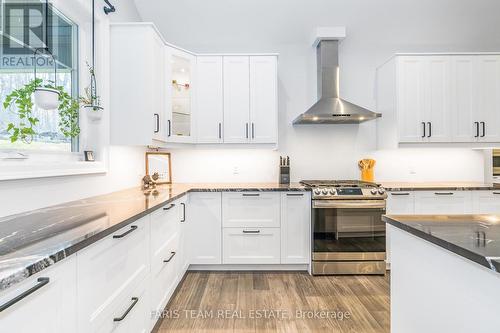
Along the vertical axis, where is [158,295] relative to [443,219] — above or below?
below

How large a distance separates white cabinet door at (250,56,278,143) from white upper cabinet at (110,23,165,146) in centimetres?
122

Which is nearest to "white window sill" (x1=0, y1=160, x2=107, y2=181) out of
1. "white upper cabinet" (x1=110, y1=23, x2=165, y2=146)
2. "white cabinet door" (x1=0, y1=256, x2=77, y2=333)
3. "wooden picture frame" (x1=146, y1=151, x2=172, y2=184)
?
"white upper cabinet" (x1=110, y1=23, x2=165, y2=146)

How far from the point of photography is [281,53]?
373cm

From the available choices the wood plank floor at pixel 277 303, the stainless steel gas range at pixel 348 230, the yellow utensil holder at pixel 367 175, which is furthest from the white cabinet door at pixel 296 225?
the yellow utensil holder at pixel 367 175

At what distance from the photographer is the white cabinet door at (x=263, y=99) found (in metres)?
3.33

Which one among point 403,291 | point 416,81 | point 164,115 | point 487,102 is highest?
point 416,81

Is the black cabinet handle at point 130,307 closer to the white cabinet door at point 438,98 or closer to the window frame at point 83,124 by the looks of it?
the window frame at point 83,124

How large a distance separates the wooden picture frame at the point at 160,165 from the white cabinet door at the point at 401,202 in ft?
8.81

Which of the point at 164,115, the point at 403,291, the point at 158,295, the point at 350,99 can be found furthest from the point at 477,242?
the point at 350,99

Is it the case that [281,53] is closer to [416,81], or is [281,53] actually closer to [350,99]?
[350,99]

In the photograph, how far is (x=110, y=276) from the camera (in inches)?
51.6

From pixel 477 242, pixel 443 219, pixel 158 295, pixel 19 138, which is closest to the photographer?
pixel 477 242

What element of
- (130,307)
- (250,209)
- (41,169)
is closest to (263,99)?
(250,209)

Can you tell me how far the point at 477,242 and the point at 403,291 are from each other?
514 mm
